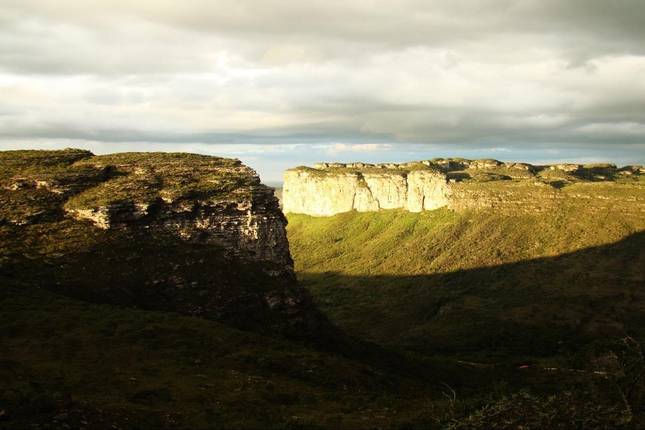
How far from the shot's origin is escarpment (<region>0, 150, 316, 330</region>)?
78.6 metres

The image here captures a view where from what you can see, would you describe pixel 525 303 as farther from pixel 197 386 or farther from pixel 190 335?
pixel 197 386

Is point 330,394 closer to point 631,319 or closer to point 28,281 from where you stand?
point 28,281

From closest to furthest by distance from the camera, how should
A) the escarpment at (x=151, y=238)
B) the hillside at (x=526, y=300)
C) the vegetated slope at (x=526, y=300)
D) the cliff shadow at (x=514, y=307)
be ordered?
the escarpment at (x=151, y=238) → the cliff shadow at (x=514, y=307) → the vegetated slope at (x=526, y=300) → the hillside at (x=526, y=300)

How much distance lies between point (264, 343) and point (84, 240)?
32863 mm

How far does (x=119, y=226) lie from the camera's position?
8850cm

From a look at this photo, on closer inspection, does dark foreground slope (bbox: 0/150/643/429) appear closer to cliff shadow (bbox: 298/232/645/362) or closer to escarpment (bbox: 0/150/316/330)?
escarpment (bbox: 0/150/316/330)

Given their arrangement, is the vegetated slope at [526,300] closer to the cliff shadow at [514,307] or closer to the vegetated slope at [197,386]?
the cliff shadow at [514,307]

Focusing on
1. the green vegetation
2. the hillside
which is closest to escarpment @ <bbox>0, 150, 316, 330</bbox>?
the green vegetation

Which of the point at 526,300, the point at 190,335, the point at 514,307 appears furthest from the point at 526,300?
the point at 190,335

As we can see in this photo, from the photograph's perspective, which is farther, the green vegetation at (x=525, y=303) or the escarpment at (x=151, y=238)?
the green vegetation at (x=525, y=303)

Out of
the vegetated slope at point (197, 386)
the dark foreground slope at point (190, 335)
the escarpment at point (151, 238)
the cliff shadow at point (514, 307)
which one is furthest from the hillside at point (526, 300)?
the vegetated slope at point (197, 386)

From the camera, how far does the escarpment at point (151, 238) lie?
78.6 metres

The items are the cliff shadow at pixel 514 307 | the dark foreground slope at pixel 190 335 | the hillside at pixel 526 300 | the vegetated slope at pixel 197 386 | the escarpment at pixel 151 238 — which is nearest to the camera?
→ the vegetated slope at pixel 197 386

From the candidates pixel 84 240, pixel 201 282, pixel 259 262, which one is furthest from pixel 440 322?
pixel 84 240
